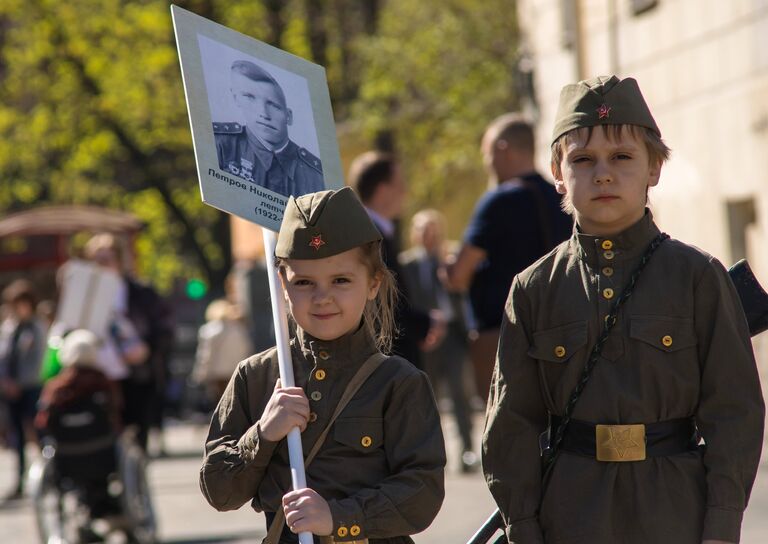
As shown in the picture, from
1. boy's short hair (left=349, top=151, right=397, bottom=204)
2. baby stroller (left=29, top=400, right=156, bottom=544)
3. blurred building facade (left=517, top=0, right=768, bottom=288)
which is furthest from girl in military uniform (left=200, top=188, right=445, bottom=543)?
blurred building facade (left=517, top=0, right=768, bottom=288)

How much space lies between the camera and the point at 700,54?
582 inches

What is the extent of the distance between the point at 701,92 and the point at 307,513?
37.9ft

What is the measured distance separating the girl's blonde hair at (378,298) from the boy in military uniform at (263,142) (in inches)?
12.1

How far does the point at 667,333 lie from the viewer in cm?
397

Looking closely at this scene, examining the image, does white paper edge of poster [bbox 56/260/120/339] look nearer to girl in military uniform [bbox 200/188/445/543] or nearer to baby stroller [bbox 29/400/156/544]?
baby stroller [bbox 29/400/156/544]

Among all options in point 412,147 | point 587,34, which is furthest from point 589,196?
point 412,147

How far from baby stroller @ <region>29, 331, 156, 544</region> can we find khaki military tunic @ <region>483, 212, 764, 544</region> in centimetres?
621

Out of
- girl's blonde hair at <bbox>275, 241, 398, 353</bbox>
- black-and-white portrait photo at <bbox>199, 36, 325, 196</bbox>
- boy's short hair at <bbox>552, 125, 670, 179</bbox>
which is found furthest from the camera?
black-and-white portrait photo at <bbox>199, 36, 325, 196</bbox>

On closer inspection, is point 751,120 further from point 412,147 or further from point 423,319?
point 412,147

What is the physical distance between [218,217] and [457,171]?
17.7 feet

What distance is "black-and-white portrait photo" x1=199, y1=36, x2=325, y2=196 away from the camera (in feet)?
14.5

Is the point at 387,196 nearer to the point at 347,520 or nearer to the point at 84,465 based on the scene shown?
the point at 84,465

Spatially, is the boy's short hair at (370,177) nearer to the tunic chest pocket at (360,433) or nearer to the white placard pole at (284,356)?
the white placard pole at (284,356)

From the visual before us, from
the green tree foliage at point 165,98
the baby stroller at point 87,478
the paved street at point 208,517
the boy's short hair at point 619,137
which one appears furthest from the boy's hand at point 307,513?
the green tree foliage at point 165,98
